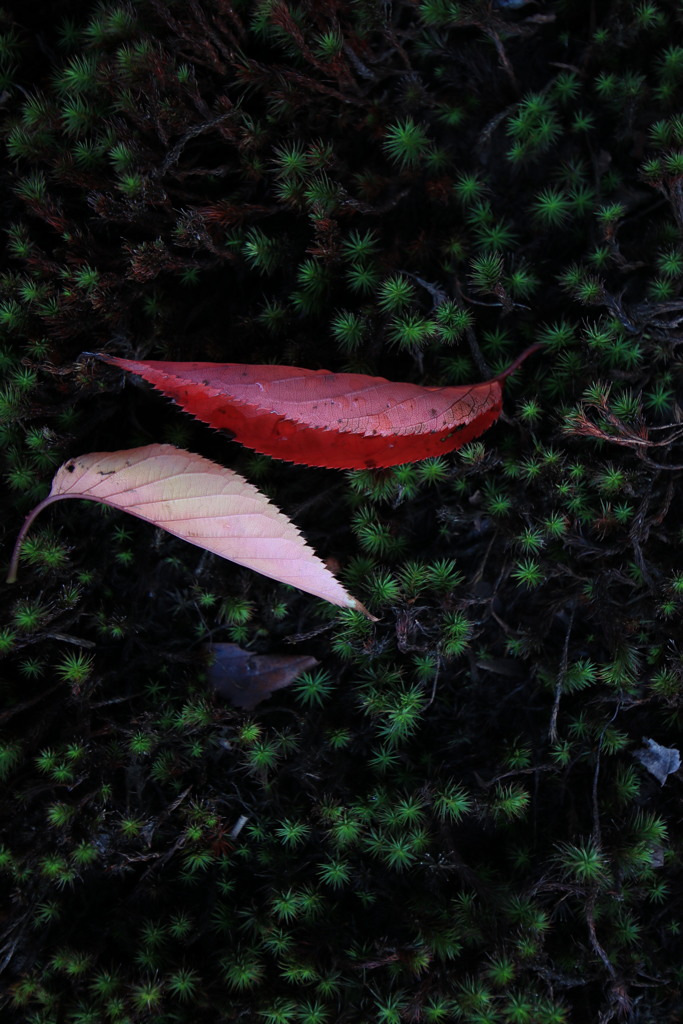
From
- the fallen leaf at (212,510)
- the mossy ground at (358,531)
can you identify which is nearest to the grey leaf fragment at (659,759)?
the mossy ground at (358,531)

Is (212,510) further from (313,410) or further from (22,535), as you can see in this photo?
(22,535)

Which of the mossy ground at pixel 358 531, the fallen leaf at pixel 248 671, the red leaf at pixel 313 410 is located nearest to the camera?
the red leaf at pixel 313 410

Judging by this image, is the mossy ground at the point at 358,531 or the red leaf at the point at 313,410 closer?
the red leaf at the point at 313,410

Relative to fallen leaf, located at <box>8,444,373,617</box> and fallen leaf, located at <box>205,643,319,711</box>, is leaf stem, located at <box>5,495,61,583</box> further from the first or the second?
fallen leaf, located at <box>205,643,319,711</box>

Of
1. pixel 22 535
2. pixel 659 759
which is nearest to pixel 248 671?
pixel 22 535

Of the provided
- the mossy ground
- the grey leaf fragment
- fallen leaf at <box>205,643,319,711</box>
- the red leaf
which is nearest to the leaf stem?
the mossy ground

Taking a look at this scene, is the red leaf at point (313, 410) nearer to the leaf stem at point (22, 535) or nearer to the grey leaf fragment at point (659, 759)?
the leaf stem at point (22, 535)
